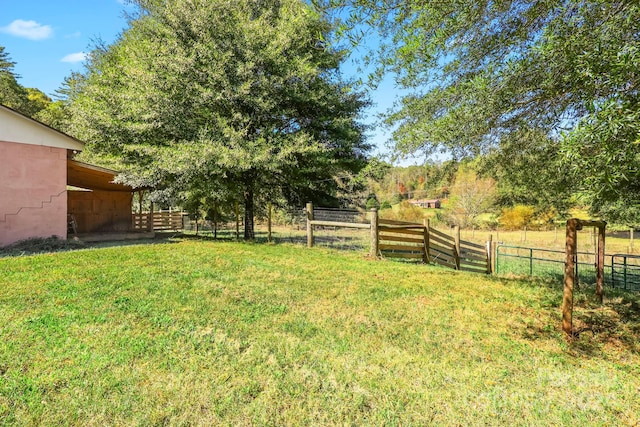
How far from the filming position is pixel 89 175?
472 inches

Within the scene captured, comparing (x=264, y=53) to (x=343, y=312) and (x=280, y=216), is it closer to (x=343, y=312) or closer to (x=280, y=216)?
(x=280, y=216)

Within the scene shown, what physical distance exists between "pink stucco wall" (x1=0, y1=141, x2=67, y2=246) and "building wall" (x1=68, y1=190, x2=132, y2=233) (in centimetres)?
608

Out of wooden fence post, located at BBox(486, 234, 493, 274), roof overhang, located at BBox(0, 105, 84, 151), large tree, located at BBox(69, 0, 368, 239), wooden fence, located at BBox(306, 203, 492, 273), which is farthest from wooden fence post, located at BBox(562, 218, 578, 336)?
roof overhang, located at BBox(0, 105, 84, 151)

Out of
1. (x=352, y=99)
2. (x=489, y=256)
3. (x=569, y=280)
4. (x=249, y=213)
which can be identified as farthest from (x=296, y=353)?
(x=352, y=99)

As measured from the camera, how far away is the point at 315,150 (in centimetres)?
1017

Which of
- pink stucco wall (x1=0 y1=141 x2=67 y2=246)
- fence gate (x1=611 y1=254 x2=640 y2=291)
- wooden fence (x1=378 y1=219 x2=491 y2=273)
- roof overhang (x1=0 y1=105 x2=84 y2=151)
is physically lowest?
fence gate (x1=611 y1=254 x2=640 y2=291)

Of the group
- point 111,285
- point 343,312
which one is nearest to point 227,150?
point 111,285

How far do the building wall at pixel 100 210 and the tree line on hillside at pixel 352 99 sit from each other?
283 cm

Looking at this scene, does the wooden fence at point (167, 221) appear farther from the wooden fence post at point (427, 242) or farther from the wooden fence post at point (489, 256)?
the wooden fence post at point (489, 256)

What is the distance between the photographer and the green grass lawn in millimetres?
2645

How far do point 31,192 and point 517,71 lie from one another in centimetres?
1187

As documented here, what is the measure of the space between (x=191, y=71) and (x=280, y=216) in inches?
236

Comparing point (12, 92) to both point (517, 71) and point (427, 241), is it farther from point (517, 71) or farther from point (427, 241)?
point (517, 71)

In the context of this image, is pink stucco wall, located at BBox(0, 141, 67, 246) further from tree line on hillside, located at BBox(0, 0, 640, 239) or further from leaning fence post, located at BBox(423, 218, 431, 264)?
leaning fence post, located at BBox(423, 218, 431, 264)
